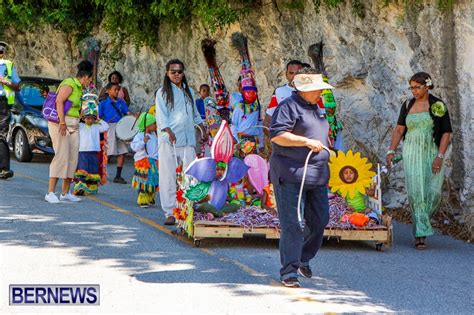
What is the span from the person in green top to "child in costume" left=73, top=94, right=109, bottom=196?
107 cm

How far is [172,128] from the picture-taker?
10.6 m

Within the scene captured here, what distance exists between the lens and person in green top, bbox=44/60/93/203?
39.4 ft

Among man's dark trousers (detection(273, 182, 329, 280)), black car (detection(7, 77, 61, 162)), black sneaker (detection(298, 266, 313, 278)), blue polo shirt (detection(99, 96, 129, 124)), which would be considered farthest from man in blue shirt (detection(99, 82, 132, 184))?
man's dark trousers (detection(273, 182, 329, 280))

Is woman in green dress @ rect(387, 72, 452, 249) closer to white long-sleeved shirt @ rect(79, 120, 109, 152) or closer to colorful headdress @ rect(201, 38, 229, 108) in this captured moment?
white long-sleeved shirt @ rect(79, 120, 109, 152)

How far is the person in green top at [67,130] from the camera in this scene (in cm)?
1201

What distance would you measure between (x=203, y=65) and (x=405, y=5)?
22.6 ft

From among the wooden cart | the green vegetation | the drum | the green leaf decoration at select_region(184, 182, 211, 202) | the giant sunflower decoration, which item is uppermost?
the green vegetation

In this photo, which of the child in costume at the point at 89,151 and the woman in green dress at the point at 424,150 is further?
the child in costume at the point at 89,151

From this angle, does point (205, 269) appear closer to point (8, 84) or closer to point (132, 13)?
point (8, 84)

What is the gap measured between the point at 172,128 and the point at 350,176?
217 cm

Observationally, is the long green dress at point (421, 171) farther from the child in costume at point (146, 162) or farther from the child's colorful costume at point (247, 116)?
the child in costume at point (146, 162)

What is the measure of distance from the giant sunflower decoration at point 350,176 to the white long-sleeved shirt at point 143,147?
131 inches

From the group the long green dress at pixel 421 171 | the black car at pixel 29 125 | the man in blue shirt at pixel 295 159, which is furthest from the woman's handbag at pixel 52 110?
the black car at pixel 29 125

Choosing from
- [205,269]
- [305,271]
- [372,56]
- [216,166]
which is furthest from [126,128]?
[305,271]
